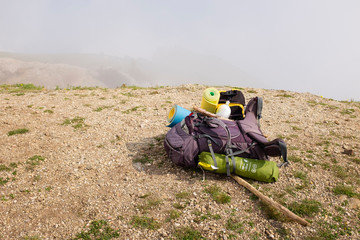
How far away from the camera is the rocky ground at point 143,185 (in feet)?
13.6

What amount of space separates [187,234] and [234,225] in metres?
0.87

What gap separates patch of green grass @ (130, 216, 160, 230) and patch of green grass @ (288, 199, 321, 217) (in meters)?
2.58

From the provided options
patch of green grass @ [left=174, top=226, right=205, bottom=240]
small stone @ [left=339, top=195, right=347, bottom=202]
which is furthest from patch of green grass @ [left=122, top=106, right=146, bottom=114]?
small stone @ [left=339, top=195, right=347, bottom=202]

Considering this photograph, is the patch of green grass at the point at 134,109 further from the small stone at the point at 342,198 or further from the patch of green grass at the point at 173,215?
the small stone at the point at 342,198

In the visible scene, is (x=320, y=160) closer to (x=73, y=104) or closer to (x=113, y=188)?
(x=113, y=188)

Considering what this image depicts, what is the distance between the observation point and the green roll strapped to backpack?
5.14 meters

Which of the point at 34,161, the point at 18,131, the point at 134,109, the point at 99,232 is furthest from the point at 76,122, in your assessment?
the point at 99,232

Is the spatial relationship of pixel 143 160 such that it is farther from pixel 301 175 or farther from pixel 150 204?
pixel 301 175

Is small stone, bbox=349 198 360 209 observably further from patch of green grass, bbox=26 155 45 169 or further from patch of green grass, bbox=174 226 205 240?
patch of green grass, bbox=26 155 45 169

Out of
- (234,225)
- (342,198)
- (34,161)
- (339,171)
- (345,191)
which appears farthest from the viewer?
(34,161)

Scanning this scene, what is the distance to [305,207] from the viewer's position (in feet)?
14.9

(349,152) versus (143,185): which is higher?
(349,152)

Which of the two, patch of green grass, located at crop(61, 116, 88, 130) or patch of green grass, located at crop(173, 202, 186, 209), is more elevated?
patch of green grass, located at crop(61, 116, 88, 130)

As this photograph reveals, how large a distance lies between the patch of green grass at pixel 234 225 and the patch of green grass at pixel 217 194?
0.46 meters
